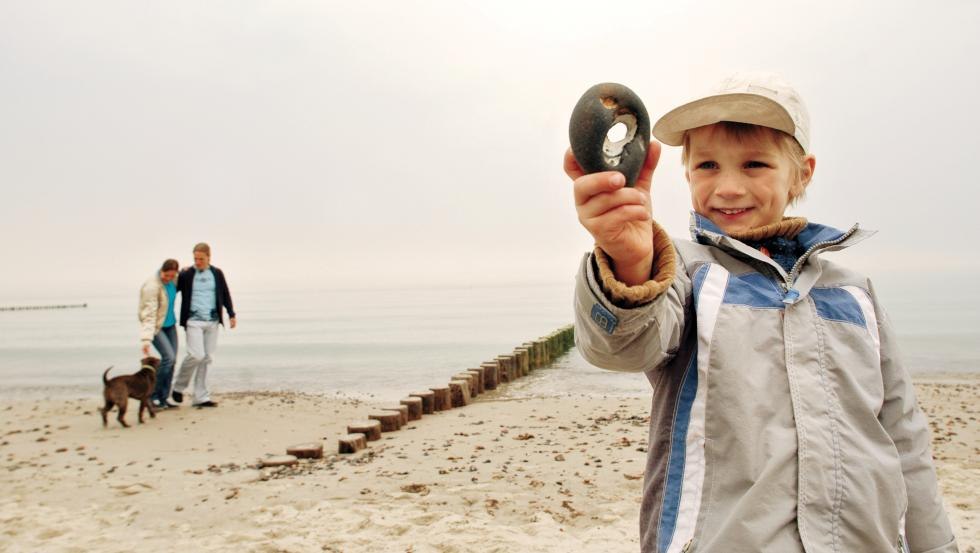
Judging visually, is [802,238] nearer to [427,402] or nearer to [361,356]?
[427,402]

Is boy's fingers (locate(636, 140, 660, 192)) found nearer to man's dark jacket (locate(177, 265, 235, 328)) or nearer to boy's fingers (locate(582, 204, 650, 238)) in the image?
boy's fingers (locate(582, 204, 650, 238))

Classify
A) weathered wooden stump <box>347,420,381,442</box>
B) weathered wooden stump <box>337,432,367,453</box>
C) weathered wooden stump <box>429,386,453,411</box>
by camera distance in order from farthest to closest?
weathered wooden stump <box>429,386,453,411</box> < weathered wooden stump <box>347,420,381,442</box> < weathered wooden stump <box>337,432,367,453</box>

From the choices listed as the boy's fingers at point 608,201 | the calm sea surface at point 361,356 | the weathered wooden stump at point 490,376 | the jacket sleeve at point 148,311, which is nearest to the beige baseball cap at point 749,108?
the boy's fingers at point 608,201

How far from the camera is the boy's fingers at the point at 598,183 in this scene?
1.41 metres

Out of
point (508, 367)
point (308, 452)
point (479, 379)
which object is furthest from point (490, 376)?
point (308, 452)

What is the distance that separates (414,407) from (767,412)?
334 inches

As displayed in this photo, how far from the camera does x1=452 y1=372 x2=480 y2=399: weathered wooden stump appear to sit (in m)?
12.2

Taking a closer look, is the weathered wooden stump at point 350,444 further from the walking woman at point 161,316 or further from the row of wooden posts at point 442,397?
the walking woman at point 161,316

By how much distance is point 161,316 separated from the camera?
1024cm

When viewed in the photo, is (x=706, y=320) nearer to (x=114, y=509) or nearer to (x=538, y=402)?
(x=114, y=509)

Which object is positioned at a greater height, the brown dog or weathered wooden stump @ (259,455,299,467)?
the brown dog

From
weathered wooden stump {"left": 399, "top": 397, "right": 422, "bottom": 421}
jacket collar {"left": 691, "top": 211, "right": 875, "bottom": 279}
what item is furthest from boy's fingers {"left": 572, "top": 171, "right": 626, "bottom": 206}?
weathered wooden stump {"left": 399, "top": 397, "right": 422, "bottom": 421}

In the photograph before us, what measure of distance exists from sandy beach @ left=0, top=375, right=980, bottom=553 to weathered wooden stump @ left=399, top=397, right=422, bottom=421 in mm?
207

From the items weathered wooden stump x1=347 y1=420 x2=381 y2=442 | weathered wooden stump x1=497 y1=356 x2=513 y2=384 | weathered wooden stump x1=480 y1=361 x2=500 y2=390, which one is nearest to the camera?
weathered wooden stump x1=347 y1=420 x2=381 y2=442
